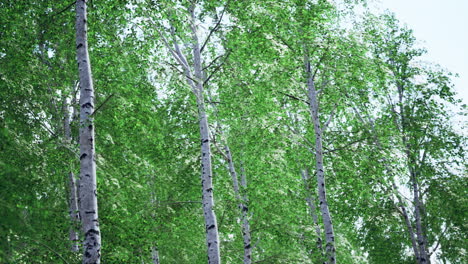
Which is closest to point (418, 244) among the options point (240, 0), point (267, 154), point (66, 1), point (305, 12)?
point (267, 154)

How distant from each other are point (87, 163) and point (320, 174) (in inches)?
269

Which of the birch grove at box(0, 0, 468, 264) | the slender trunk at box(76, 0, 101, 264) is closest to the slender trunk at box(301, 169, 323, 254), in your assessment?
the birch grove at box(0, 0, 468, 264)

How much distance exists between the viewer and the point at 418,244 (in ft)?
56.5

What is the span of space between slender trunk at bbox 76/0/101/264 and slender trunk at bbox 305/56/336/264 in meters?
6.39

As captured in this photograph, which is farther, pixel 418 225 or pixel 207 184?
pixel 418 225

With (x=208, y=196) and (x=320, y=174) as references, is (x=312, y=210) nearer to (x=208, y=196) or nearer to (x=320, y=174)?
(x=320, y=174)

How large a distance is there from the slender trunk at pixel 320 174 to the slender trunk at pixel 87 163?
639 cm

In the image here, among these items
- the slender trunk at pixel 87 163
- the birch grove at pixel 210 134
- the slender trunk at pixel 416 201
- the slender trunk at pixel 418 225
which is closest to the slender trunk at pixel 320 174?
the birch grove at pixel 210 134

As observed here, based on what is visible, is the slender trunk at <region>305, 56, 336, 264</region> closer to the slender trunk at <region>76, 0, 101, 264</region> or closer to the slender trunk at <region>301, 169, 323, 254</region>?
the slender trunk at <region>301, 169, 323, 254</region>

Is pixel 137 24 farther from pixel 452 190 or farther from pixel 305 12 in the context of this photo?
pixel 452 190

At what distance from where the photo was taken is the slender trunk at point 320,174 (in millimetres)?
12150

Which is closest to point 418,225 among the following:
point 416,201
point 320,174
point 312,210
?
point 416,201

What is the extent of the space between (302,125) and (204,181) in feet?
24.7

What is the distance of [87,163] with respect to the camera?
8016mm
